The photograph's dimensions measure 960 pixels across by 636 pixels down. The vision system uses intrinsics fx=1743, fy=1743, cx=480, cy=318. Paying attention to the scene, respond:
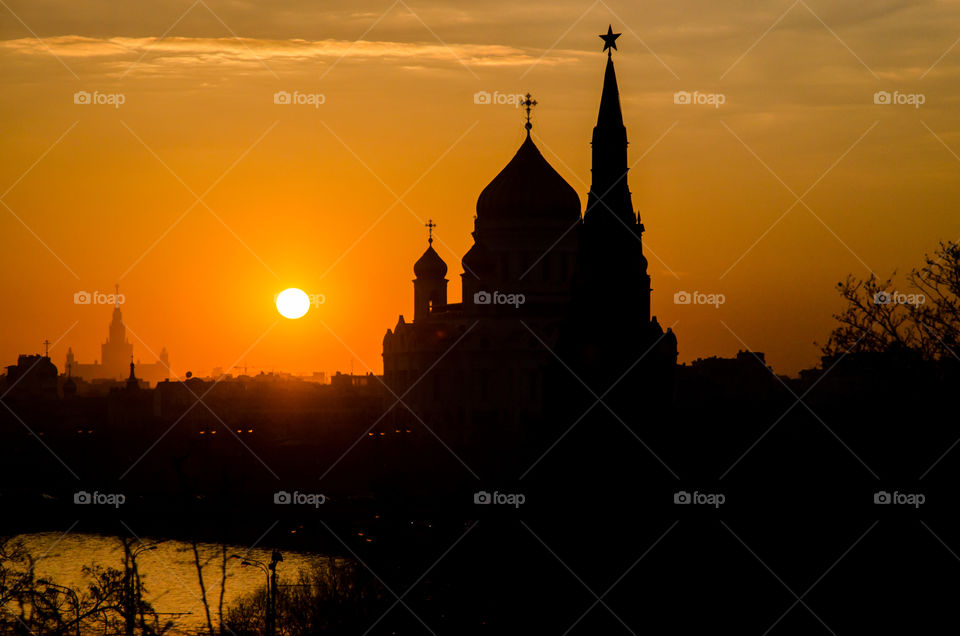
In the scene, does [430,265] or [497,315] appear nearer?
[497,315]

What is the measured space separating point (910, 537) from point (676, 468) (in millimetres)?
9270

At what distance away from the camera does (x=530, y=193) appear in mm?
90938

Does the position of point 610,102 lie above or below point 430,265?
below

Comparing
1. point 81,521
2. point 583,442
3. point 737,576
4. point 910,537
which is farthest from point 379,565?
point 81,521

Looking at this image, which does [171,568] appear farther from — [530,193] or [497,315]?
[530,193]

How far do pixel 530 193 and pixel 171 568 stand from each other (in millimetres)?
36876

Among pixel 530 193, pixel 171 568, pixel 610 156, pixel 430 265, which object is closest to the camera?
pixel 610 156

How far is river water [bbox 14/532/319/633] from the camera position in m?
50.2

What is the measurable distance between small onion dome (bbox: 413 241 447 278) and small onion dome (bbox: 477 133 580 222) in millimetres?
7648

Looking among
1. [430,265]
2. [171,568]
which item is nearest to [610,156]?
[171,568]

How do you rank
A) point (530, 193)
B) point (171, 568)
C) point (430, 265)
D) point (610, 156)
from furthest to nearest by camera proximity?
point (430, 265)
point (530, 193)
point (171, 568)
point (610, 156)

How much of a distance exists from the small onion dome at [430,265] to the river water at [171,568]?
103ft

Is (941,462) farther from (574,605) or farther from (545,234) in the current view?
(545,234)

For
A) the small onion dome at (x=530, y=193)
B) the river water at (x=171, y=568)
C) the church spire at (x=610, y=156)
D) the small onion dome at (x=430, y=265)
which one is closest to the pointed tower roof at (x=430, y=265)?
the small onion dome at (x=430, y=265)
